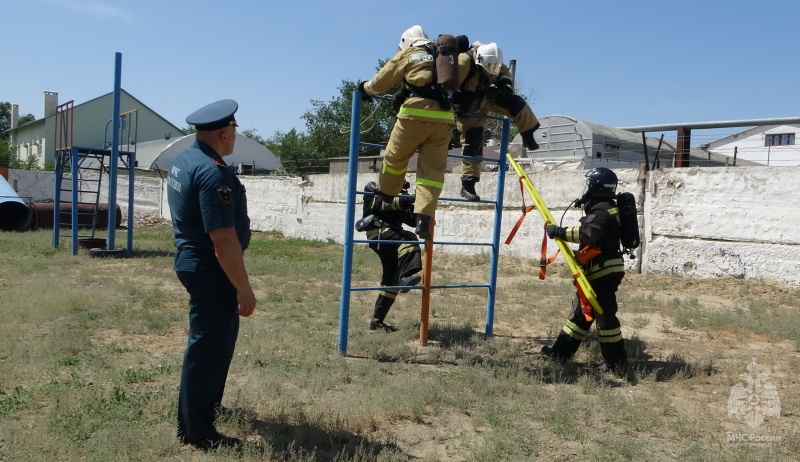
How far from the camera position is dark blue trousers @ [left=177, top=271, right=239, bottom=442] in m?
3.40

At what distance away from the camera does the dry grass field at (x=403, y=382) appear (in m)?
3.64

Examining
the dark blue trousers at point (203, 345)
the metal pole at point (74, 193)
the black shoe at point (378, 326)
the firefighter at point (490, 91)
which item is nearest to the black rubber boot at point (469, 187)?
the firefighter at point (490, 91)

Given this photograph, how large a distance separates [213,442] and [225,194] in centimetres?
138

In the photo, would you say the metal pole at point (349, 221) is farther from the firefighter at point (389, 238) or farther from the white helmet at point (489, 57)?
the white helmet at point (489, 57)

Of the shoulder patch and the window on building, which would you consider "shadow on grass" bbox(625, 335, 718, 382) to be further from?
the window on building

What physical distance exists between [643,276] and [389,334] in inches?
Result: 248

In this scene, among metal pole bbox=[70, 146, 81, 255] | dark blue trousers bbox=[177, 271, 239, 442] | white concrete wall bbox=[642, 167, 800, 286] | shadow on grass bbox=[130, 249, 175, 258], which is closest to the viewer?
dark blue trousers bbox=[177, 271, 239, 442]

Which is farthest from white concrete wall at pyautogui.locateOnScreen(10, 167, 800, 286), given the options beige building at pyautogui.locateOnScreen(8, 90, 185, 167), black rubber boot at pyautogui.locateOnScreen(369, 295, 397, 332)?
beige building at pyautogui.locateOnScreen(8, 90, 185, 167)

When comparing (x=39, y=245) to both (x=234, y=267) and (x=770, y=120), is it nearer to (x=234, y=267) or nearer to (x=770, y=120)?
(x=234, y=267)

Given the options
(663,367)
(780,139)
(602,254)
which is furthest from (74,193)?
(780,139)

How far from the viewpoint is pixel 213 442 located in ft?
11.4

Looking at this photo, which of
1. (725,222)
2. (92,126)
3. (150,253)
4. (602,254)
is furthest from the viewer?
(92,126)

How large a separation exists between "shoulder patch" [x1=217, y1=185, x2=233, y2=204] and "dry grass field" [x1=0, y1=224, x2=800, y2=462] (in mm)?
1363

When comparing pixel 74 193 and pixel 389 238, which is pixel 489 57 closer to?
pixel 389 238
